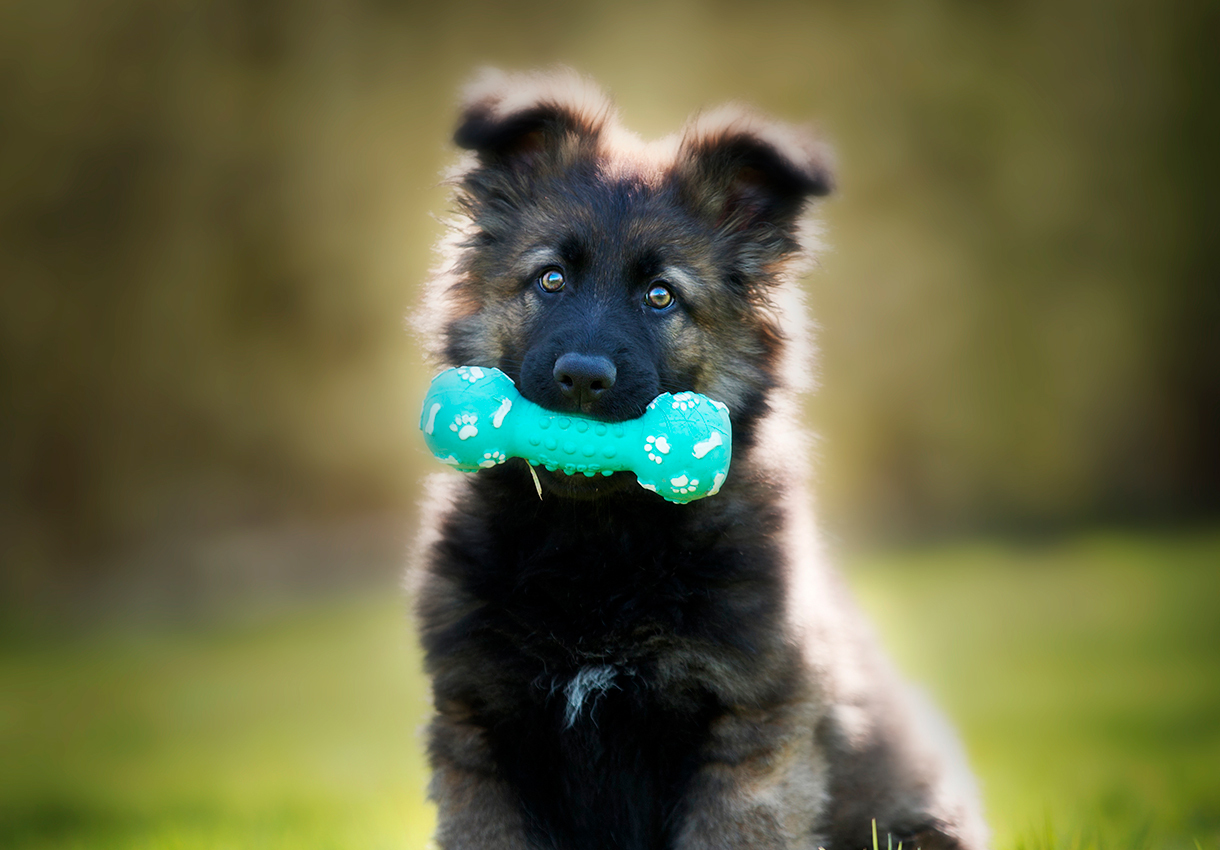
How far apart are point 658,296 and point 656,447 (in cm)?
67

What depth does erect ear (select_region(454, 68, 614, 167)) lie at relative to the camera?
3520 millimetres

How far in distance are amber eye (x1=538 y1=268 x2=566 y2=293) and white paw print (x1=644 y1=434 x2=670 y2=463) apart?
72 cm

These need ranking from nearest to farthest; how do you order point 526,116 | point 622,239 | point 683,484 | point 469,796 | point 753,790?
point 683,484, point 753,790, point 469,796, point 622,239, point 526,116

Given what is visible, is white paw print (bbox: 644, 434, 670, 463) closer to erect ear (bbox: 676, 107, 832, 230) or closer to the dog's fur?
the dog's fur

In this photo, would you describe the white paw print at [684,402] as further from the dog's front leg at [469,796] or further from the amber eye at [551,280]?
the dog's front leg at [469,796]

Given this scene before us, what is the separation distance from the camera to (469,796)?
3135mm

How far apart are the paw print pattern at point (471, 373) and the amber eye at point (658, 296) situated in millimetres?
607

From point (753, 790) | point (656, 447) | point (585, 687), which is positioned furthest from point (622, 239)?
point (753, 790)

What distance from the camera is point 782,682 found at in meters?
3.12

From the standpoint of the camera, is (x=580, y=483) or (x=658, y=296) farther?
(x=658, y=296)

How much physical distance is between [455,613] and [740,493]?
37.6 inches

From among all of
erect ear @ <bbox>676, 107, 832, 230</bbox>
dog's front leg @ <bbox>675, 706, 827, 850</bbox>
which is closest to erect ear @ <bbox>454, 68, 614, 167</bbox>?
erect ear @ <bbox>676, 107, 832, 230</bbox>

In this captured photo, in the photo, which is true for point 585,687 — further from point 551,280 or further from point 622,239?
point 622,239

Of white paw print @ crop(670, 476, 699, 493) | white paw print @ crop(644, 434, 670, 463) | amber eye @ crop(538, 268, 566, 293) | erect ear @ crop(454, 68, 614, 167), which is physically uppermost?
erect ear @ crop(454, 68, 614, 167)
